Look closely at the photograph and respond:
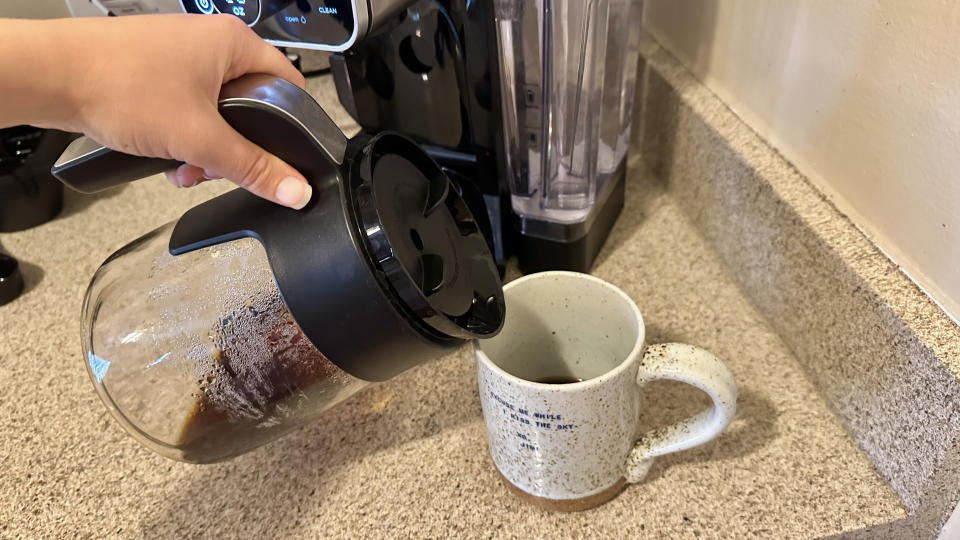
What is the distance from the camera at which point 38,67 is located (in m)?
0.28

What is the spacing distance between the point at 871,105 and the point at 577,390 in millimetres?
242

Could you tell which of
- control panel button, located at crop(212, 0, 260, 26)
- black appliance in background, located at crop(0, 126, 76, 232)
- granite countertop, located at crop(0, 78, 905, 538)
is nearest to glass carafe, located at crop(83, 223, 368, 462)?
granite countertop, located at crop(0, 78, 905, 538)

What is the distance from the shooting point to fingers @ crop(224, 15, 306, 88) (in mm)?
326

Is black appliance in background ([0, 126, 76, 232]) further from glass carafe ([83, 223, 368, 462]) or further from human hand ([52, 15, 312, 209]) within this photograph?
human hand ([52, 15, 312, 209])

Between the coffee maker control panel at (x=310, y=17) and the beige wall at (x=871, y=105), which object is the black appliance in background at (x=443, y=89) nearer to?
the coffee maker control panel at (x=310, y=17)

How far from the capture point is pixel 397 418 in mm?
478

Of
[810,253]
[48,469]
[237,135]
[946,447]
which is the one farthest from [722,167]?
[48,469]

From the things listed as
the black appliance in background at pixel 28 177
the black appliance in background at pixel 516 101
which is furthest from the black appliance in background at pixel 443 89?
the black appliance in background at pixel 28 177

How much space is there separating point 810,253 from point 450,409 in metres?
0.26

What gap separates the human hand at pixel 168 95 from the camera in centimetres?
29

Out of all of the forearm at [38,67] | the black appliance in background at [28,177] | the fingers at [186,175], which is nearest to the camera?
the forearm at [38,67]

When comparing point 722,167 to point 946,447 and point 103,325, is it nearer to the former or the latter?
point 946,447

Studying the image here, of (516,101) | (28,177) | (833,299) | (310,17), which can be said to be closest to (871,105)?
(833,299)

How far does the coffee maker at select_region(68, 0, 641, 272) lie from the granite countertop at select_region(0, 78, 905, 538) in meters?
0.10
